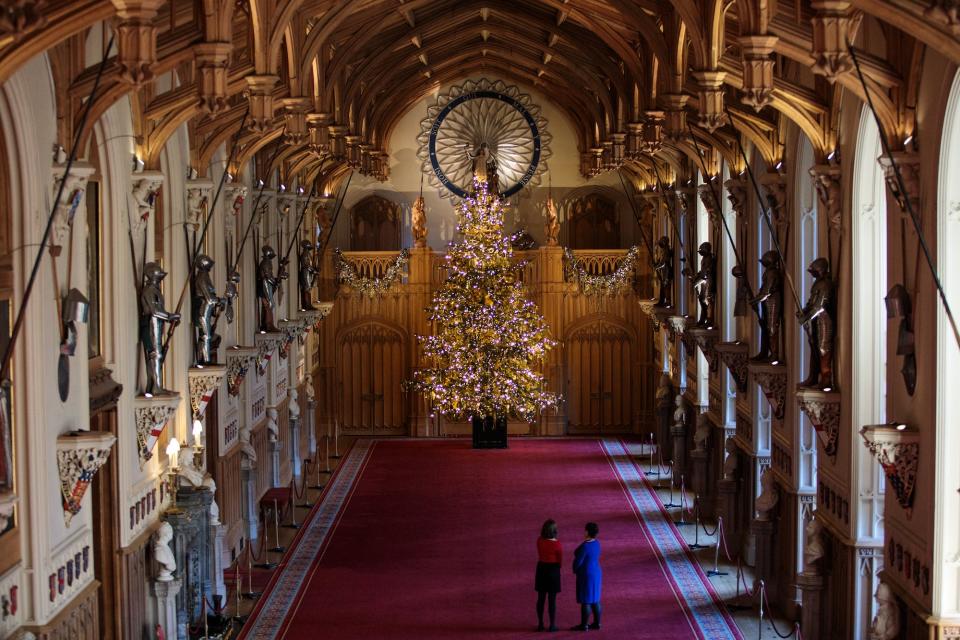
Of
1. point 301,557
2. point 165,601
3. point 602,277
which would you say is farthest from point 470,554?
point 602,277

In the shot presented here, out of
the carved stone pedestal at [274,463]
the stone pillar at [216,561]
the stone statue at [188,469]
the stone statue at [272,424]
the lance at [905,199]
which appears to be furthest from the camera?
the carved stone pedestal at [274,463]

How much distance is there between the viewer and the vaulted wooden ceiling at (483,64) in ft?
31.8

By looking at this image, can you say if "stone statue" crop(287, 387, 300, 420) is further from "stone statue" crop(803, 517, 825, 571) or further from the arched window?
the arched window

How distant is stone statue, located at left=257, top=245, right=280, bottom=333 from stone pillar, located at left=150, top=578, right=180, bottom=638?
6944 millimetres

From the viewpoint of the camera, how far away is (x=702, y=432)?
20516 millimetres

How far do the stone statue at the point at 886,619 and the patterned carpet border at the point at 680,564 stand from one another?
361 cm

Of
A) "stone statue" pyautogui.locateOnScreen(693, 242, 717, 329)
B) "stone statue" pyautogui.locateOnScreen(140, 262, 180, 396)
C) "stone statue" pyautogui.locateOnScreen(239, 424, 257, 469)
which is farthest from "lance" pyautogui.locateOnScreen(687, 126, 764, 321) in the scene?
"stone statue" pyautogui.locateOnScreen(239, 424, 257, 469)

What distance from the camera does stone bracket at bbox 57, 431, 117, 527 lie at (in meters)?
10.6

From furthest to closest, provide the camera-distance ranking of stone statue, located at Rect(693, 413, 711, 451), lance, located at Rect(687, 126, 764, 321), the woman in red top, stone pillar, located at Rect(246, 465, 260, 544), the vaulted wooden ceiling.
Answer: stone statue, located at Rect(693, 413, 711, 451), stone pillar, located at Rect(246, 465, 260, 544), lance, located at Rect(687, 126, 764, 321), the woman in red top, the vaulted wooden ceiling

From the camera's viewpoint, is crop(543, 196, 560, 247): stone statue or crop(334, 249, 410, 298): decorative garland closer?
crop(543, 196, 560, 247): stone statue

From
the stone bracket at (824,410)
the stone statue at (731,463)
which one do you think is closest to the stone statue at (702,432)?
the stone statue at (731,463)

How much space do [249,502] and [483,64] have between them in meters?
13.0

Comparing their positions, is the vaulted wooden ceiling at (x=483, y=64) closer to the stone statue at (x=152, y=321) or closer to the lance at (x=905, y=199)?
the lance at (x=905, y=199)

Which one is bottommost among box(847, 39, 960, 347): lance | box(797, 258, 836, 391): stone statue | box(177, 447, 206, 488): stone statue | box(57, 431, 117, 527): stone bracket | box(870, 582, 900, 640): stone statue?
box(870, 582, 900, 640): stone statue
